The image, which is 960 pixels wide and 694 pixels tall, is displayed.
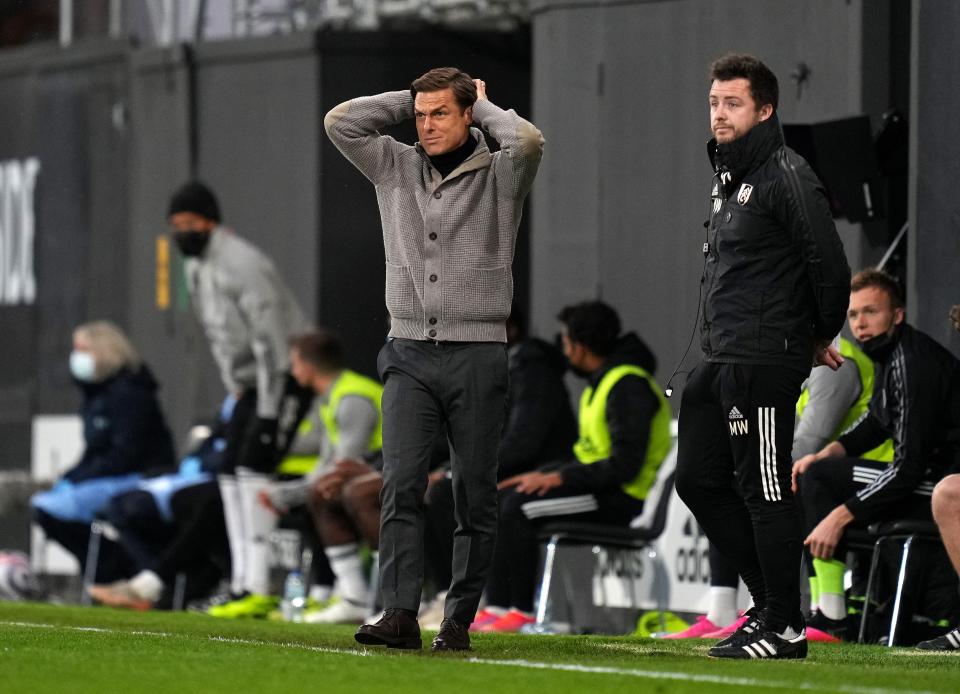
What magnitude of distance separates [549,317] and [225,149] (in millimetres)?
3682

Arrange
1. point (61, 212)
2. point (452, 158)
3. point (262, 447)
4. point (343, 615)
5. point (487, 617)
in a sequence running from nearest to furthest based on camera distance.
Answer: point (452, 158), point (487, 617), point (343, 615), point (262, 447), point (61, 212)

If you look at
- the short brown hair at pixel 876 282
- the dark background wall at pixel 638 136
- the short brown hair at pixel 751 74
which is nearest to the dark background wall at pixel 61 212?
the dark background wall at pixel 638 136

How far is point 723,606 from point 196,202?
523 centimetres

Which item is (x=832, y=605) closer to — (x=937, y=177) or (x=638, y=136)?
(x=937, y=177)

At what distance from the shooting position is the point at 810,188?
678cm

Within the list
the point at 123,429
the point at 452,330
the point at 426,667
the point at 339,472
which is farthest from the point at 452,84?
the point at 123,429

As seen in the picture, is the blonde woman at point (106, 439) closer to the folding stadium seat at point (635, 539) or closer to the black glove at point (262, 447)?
the black glove at point (262, 447)

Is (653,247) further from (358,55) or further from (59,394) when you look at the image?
→ (59,394)

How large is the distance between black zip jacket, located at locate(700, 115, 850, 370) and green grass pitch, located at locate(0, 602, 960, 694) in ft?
3.52

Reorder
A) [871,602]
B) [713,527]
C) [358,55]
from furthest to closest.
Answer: [358,55], [871,602], [713,527]

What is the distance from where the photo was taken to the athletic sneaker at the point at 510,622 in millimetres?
9977

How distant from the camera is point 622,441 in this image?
33.5 ft

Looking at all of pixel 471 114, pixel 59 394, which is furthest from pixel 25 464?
pixel 471 114

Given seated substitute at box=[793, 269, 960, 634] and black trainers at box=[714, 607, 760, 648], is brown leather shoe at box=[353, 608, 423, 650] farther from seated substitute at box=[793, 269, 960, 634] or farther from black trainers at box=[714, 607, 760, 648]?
seated substitute at box=[793, 269, 960, 634]
